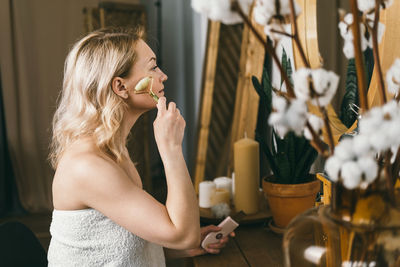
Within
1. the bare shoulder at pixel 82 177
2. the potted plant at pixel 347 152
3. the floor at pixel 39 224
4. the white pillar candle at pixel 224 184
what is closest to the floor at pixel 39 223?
the floor at pixel 39 224

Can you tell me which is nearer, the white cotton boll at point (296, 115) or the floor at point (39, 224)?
the white cotton boll at point (296, 115)

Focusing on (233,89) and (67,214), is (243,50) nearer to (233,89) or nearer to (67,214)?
(233,89)

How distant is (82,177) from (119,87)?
262 mm

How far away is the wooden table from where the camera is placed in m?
0.97

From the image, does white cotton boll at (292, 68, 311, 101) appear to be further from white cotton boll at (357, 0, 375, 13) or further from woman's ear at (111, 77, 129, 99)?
woman's ear at (111, 77, 129, 99)

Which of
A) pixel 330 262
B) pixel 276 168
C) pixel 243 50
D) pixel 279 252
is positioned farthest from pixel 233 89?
pixel 330 262

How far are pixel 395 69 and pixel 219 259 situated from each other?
0.69m

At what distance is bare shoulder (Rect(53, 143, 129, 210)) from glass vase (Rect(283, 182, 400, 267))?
1.71 feet

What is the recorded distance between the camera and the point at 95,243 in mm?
→ 1011

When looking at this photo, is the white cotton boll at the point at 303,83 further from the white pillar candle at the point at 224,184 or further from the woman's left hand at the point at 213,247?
the white pillar candle at the point at 224,184

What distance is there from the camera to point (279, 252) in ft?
3.31

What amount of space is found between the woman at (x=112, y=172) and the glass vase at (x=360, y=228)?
434mm

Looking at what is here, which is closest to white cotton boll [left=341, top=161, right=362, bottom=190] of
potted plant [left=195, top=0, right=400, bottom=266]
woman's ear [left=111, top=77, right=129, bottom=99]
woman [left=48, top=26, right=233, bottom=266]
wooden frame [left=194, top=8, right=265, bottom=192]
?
potted plant [left=195, top=0, right=400, bottom=266]

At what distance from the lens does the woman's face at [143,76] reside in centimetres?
110
